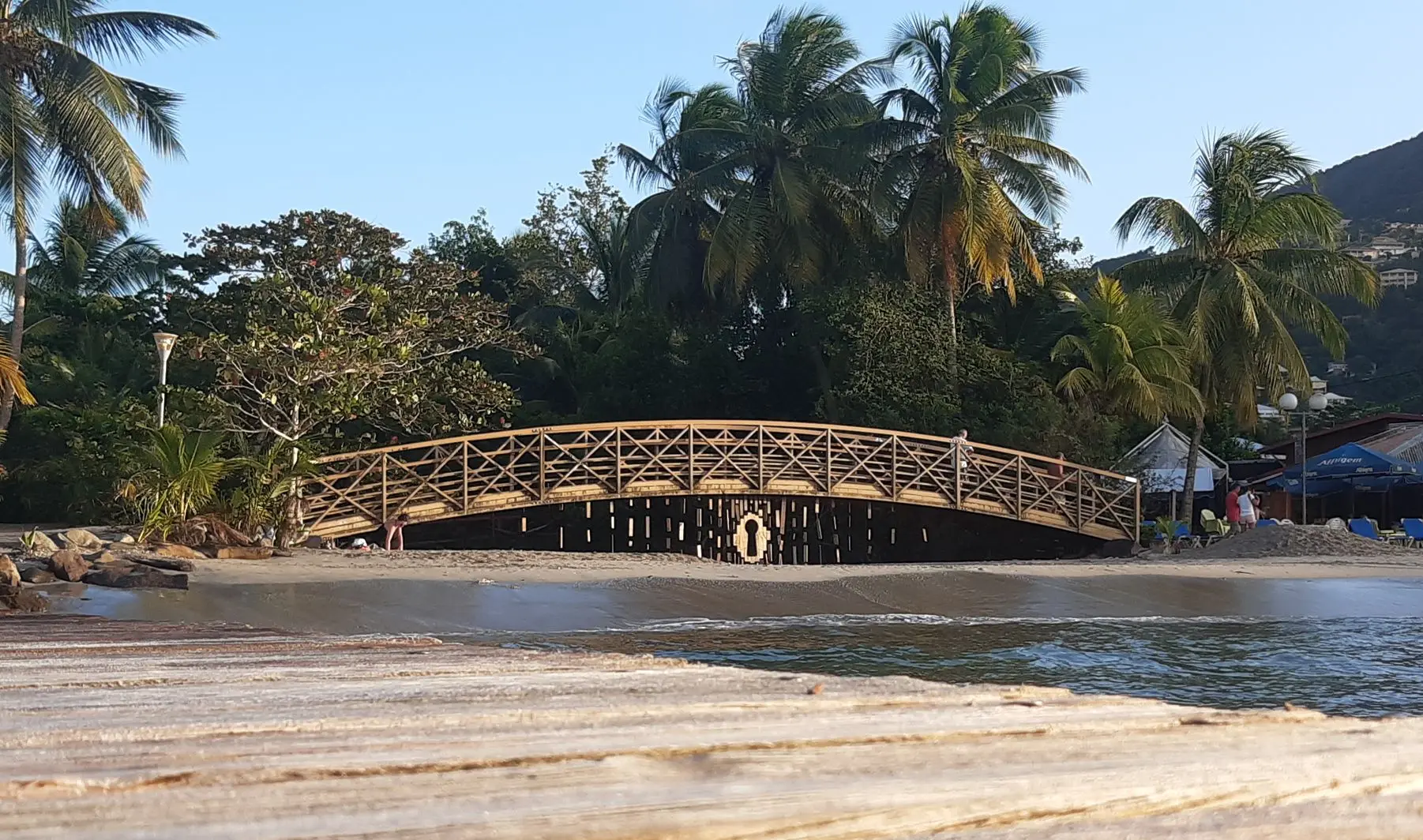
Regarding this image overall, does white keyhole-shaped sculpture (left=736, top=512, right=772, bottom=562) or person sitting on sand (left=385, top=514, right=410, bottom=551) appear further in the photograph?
white keyhole-shaped sculpture (left=736, top=512, right=772, bottom=562)

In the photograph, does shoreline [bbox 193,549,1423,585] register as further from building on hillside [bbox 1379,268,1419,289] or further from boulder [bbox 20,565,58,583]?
building on hillside [bbox 1379,268,1419,289]

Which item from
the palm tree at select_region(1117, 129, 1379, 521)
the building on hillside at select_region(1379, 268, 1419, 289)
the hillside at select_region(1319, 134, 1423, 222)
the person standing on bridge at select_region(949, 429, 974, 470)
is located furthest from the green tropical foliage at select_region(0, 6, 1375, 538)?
the hillside at select_region(1319, 134, 1423, 222)

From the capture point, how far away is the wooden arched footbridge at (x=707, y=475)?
67.2 feet

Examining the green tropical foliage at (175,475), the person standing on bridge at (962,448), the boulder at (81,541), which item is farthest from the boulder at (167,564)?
the person standing on bridge at (962,448)

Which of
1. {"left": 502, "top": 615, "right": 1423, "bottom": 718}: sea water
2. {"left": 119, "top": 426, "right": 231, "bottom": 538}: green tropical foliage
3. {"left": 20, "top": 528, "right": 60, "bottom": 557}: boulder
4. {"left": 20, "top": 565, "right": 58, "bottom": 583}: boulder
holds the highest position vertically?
{"left": 119, "top": 426, "right": 231, "bottom": 538}: green tropical foliage

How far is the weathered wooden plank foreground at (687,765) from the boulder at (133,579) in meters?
9.97

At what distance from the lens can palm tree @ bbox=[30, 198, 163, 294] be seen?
3378 centimetres

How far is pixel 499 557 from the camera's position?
18.0 meters

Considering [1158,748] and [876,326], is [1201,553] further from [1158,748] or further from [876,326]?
[1158,748]

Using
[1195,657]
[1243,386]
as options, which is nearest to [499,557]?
[1195,657]

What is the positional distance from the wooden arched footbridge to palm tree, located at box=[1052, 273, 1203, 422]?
2.29 metres

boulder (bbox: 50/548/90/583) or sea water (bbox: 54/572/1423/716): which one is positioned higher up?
boulder (bbox: 50/548/90/583)

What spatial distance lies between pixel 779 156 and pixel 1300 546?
50.7 ft

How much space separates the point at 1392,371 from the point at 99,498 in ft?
198
